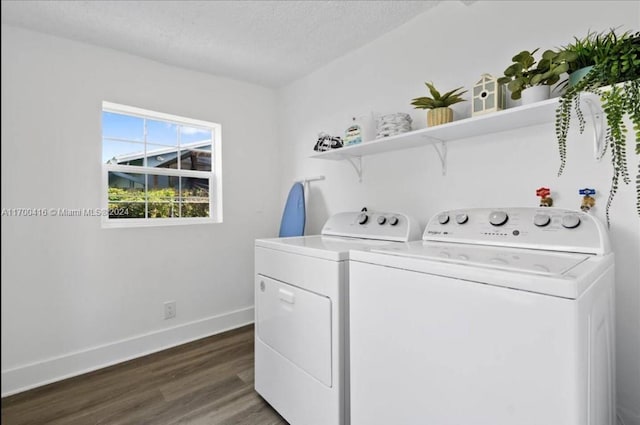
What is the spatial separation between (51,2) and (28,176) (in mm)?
997

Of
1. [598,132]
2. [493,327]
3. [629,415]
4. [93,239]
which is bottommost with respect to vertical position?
[629,415]

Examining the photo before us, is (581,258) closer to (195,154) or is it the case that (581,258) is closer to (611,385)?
(611,385)

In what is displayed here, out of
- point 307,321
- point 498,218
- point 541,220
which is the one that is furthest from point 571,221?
point 307,321

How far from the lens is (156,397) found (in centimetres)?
191

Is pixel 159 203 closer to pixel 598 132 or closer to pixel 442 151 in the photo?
pixel 442 151

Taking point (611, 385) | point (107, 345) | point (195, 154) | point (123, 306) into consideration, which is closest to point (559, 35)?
point (611, 385)

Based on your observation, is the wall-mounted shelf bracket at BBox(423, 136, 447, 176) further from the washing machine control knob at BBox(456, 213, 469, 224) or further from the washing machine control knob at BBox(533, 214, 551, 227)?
the washing machine control knob at BBox(533, 214, 551, 227)

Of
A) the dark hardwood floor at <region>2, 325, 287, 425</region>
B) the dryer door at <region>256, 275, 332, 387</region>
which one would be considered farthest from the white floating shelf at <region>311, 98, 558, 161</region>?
the dark hardwood floor at <region>2, 325, 287, 425</region>

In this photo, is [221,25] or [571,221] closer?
[571,221]

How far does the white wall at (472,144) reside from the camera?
4.27ft

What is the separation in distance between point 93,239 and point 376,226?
192cm

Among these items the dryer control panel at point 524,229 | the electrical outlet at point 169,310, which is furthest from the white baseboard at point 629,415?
the electrical outlet at point 169,310

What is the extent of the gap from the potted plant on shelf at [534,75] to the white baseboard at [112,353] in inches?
104

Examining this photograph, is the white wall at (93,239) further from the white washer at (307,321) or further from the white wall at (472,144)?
the white washer at (307,321)
